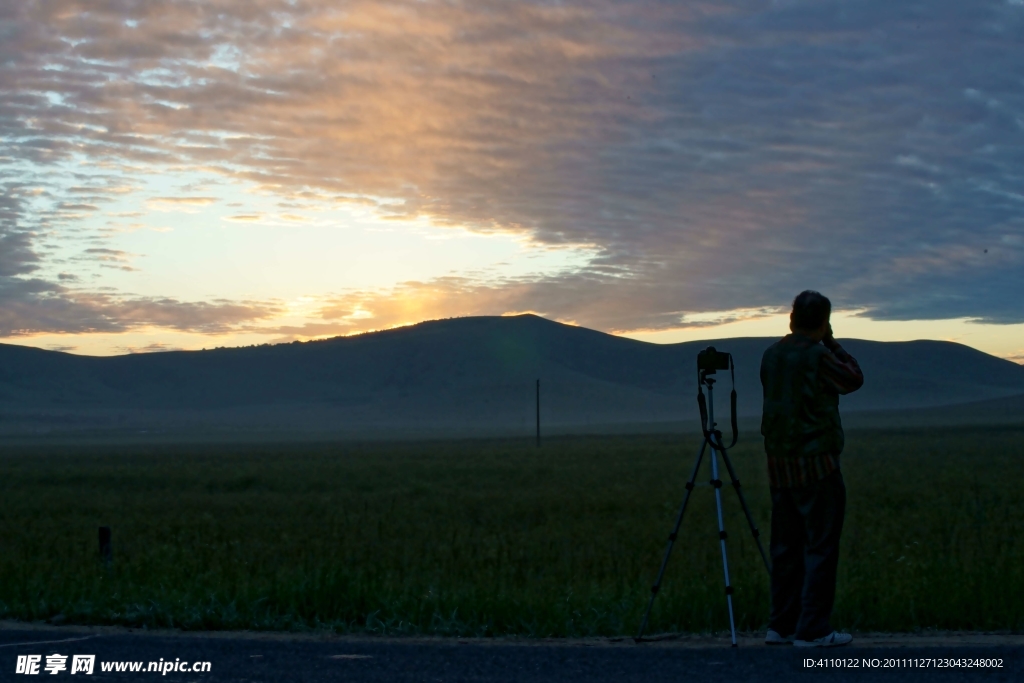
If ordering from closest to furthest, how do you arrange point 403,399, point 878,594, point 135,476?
point 878,594, point 135,476, point 403,399

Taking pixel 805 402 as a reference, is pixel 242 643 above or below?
below

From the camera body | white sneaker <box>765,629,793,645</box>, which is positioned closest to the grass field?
white sneaker <box>765,629,793,645</box>

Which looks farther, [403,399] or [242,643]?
[403,399]

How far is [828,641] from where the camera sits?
646cm

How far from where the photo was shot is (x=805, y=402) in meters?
6.65

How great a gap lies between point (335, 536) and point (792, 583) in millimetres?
12607

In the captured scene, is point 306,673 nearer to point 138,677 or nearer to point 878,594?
point 138,677

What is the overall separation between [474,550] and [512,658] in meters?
8.80

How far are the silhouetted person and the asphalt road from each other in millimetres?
270

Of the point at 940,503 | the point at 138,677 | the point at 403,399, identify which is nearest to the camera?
the point at 138,677

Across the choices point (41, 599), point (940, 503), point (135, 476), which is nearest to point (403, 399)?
point (135, 476)

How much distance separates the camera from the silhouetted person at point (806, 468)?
6.48 m

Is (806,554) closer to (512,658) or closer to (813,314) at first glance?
(813,314)

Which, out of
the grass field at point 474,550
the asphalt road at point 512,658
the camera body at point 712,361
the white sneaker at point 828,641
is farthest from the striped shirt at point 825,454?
the grass field at point 474,550
